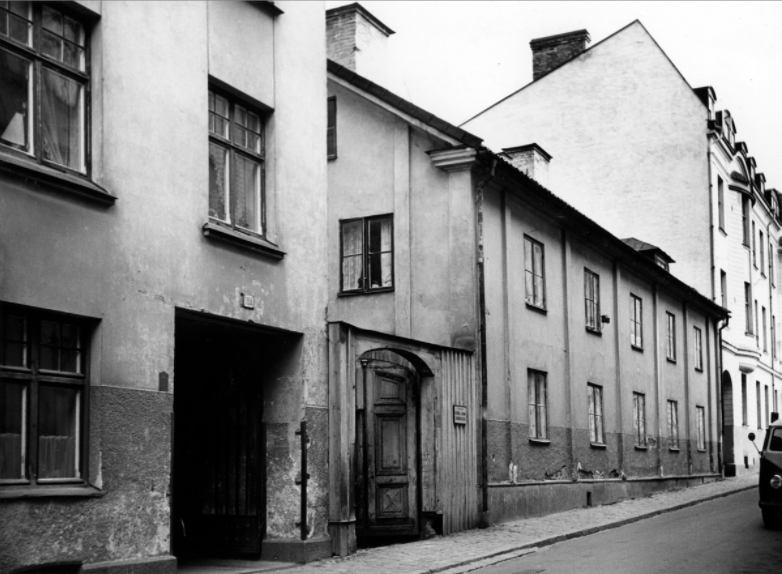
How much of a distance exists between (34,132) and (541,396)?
1312 centimetres

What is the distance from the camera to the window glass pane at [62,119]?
32.2ft

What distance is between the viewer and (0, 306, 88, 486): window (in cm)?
919

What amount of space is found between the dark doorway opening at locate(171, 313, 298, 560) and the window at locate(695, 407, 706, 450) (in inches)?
853

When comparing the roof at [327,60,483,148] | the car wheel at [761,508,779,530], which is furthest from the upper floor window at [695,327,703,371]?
the roof at [327,60,483,148]

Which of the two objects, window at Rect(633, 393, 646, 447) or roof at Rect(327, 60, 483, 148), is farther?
window at Rect(633, 393, 646, 447)

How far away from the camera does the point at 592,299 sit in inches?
945

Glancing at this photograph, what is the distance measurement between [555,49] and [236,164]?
26.5 metres

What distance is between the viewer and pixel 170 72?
11344 mm

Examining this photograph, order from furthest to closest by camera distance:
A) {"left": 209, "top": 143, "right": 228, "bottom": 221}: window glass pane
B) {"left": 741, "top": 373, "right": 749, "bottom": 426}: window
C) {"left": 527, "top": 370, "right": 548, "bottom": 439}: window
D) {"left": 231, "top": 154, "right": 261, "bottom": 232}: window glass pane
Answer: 1. {"left": 741, "top": 373, "right": 749, "bottom": 426}: window
2. {"left": 527, "top": 370, "right": 548, "bottom": 439}: window
3. {"left": 231, "top": 154, "right": 261, "bottom": 232}: window glass pane
4. {"left": 209, "top": 143, "right": 228, "bottom": 221}: window glass pane

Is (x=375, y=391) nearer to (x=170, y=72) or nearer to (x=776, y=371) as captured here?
(x=170, y=72)

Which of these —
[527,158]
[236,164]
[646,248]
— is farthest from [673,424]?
[236,164]

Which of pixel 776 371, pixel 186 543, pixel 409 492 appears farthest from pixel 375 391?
pixel 776 371

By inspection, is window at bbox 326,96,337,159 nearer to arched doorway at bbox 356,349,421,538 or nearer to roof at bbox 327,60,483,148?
roof at bbox 327,60,483,148

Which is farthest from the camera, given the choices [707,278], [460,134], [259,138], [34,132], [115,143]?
[707,278]
